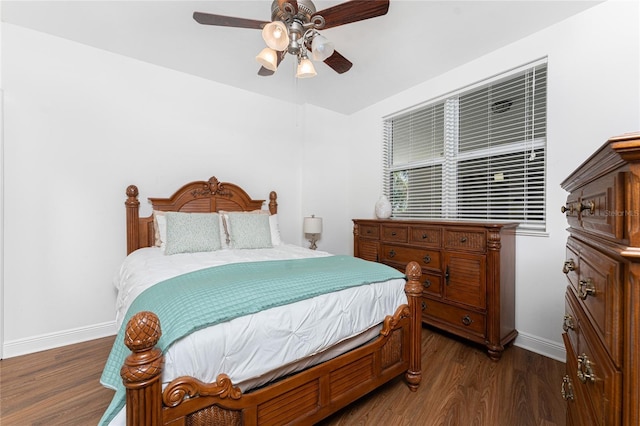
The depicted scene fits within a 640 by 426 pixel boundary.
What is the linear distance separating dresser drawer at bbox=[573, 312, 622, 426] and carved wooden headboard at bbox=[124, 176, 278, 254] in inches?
121

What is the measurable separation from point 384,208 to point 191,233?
2.22 m

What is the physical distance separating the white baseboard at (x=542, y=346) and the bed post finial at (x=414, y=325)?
4.05ft

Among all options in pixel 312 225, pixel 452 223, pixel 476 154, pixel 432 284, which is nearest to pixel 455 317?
pixel 432 284

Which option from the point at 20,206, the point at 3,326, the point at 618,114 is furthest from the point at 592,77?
the point at 3,326

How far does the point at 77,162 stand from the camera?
8.04ft

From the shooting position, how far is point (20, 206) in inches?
87.4

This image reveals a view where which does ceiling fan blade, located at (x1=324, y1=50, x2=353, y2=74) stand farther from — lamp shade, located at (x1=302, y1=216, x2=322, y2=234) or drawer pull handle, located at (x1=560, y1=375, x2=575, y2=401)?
drawer pull handle, located at (x1=560, y1=375, x2=575, y2=401)

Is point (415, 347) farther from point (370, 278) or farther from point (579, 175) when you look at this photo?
point (579, 175)

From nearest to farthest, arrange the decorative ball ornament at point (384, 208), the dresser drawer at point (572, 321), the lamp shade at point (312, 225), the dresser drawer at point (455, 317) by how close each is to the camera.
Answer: the dresser drawer at point (572, 321), the dresser drawer at point (455, 317), the decorative ball ornament at point (384, 208), the lamp shade at point (312, 225)

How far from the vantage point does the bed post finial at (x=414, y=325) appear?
1.74 metres

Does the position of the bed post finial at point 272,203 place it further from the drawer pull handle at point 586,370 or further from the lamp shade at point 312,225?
the drawer pull handle at point 586,370

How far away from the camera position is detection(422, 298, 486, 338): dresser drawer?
7.23 feet

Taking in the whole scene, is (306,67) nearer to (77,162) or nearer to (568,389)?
(568,389)

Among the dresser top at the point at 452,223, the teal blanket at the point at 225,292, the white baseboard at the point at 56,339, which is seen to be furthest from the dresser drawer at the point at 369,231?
the white baseboard at the point at 56,339
